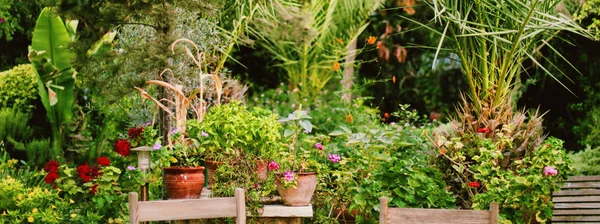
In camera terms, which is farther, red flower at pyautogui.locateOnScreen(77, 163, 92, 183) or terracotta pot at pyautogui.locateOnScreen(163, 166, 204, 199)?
red flower at pyautogui.locateOnScreen(77, 163, 92, 183)

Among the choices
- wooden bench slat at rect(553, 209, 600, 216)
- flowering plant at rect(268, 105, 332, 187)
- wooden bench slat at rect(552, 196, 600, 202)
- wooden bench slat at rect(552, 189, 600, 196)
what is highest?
flowering plant at rect(268, 105, 332, 187)

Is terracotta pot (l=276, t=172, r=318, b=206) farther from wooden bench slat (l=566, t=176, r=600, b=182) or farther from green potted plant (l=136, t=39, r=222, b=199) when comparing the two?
wooden bench slat (l=566, t=176, r=600, b=182)

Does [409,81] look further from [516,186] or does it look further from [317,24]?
[516,186]

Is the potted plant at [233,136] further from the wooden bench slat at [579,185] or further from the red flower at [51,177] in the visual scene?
the wooden bench slat at [579,185]

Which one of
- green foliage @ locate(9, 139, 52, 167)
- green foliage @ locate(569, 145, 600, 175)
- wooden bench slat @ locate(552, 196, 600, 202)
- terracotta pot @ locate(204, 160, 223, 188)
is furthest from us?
green foliage @ locate(9, 139, 52, 167)

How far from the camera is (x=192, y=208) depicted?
3.47 meters

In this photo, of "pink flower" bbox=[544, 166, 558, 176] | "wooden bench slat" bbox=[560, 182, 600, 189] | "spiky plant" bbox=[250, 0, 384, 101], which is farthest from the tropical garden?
"wooden bench slat" bbox=[560, 182, 600, 189]

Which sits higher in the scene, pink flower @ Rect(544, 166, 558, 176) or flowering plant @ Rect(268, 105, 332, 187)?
flowering plant @ Rect(268, 105, 332, 187)

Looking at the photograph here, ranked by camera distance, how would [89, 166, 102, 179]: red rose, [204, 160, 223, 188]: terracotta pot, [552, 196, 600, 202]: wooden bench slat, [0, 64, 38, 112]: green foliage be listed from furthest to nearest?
[0, 64, 38, 112]: green foliage
[89, 166, 102, 179]: red rose
[552, 196, 600, 202]: wooden bench slat
[204, 160, 223, 188]: terracotta pot

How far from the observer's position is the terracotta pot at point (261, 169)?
15.1ft

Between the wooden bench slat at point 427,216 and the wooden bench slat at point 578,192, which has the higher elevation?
the wooden bench slat at point 427,216

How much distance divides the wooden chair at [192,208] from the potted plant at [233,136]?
1.03 metres

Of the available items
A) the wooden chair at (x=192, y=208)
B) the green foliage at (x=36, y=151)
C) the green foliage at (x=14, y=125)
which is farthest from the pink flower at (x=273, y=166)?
the green foliage at (x=14, y=125)

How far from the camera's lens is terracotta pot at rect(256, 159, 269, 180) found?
15.1ft
